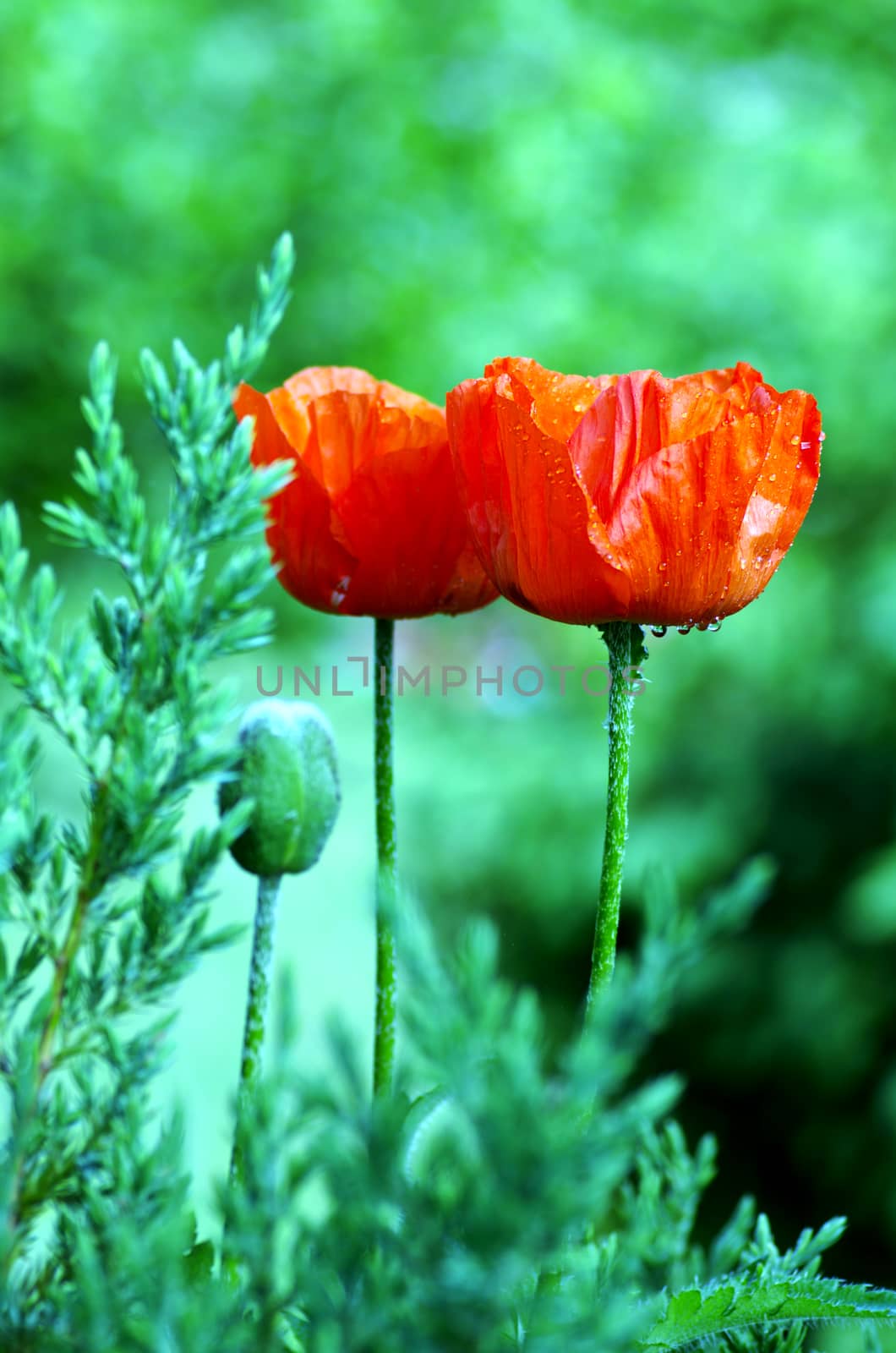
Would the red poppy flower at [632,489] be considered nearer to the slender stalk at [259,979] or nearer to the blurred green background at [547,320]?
the slender stalk at [259,979]

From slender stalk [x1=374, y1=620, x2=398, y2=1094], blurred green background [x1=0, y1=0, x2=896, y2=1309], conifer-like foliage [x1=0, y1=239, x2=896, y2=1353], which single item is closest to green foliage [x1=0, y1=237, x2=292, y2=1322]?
conifer-like foliage [x1=0, y1=239, x2=896, y2=1353]

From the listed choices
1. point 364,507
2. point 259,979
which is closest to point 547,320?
point 364,507

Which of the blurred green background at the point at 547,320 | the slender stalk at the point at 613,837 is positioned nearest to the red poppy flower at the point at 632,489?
the slender stalk at the point at 613,837

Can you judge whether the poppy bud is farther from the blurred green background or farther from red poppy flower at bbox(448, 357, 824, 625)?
the blurred green background

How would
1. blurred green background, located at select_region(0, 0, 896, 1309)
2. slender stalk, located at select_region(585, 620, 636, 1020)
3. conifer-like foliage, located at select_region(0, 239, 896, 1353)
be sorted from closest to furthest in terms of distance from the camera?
conifer-like foliage, located at select_region(0, 239, 896, 1353) → slender stalk, located at select_region(585, 620, 636, 1020) → blurred green background, located at select_region(0, 0, 896, 1309)

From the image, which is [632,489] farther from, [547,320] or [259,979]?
[547,320]

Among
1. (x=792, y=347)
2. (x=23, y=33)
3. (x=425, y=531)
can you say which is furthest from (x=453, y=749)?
(x=425, y=531)

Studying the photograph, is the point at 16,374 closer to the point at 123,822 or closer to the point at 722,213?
the point at 722,213
